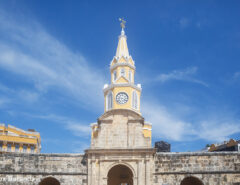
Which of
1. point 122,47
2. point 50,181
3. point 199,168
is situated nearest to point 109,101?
point 122,47

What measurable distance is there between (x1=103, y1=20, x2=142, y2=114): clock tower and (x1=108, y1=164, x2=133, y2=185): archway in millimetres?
14886

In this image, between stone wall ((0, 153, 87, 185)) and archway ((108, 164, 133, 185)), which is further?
archway ((108, 164, 133, 185))

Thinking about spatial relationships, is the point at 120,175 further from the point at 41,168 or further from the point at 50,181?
the point at 41,168

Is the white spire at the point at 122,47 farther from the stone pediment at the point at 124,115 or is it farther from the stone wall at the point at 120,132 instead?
the stone wall at the point at 120,132

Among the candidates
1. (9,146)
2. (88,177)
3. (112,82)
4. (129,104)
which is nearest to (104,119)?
(88,177)

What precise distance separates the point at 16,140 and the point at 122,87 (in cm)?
1808

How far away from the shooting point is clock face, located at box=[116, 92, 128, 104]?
45594 millimetres

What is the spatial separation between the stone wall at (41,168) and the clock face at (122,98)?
17.5 metres

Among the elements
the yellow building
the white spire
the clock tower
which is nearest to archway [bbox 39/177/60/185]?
the clock tower

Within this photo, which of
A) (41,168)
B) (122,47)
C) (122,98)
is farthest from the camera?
(122,47)

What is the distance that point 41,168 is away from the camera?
94.3ft

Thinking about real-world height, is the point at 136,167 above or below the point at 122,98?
below

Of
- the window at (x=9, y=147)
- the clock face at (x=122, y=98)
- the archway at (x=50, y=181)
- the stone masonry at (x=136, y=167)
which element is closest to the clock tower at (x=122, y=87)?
the clock face at (x=122, y=98)

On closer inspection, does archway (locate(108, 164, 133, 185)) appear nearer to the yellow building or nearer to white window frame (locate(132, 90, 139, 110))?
white window frame (locate(132, 90, 139, 110))
